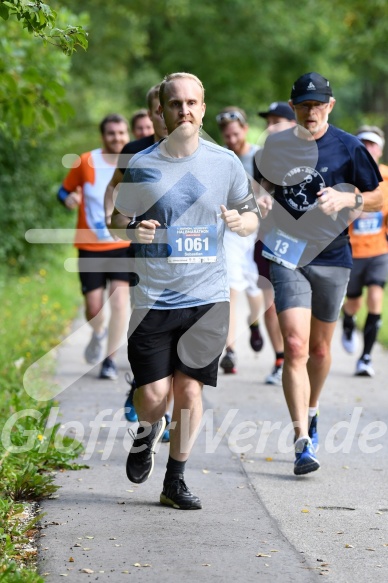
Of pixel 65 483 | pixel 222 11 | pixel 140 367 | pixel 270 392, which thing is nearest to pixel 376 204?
pixel 140 367

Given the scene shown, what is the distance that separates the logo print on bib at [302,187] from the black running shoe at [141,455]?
5.54ft

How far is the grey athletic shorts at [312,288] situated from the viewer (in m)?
6.68

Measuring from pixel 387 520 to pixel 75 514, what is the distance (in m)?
1.52

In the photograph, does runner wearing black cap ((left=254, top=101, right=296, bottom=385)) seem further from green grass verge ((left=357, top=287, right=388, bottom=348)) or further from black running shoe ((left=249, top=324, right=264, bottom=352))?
green grass verge ((left=357, top=287, right=388, bottom=348))

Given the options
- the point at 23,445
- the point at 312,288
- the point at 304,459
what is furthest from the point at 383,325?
the point at 23,445

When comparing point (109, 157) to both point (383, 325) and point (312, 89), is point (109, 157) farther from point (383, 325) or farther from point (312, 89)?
point (383, 325)

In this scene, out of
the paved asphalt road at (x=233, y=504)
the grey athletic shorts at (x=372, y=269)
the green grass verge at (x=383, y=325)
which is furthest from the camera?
the green grass verge at (x=383, y=325)

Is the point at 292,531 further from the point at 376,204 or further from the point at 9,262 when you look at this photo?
the point at 9,262

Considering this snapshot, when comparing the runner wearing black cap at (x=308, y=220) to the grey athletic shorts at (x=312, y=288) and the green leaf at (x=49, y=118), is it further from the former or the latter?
the green leaf at (x=49, y=118)

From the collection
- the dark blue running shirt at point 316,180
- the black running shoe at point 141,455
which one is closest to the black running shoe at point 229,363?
the dark blue running shirt at point 316,180

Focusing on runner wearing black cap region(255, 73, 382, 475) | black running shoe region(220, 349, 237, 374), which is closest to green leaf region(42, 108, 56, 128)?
runner wearing black cap region(255, 73, 382, 475)

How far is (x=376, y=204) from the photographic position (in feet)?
22.3

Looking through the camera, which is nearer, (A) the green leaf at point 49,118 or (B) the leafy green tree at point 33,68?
(B) the leafy green tree at point 33,68

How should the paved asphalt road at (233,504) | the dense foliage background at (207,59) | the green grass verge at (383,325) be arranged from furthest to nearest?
the dense foliage background at (207,59) → the green grass verge at (383,325) → the paved asphalt road at (233,504)
